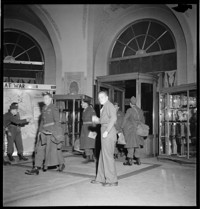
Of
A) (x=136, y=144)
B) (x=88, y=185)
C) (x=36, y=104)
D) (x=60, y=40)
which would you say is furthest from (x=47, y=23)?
(x=88, y=185)

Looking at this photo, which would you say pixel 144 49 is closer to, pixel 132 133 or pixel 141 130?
pixel 141 130

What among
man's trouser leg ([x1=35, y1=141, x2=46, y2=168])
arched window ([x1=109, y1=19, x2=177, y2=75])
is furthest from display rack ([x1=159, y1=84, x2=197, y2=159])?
man's trouser leg ([x1=35, y1=141, x2=46, y2=168])

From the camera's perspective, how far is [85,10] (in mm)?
10180

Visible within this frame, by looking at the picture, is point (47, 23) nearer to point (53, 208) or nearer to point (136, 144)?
point (136, 144)

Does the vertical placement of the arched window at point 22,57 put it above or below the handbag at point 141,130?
above

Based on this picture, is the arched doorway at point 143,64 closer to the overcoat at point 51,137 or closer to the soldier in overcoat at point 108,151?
the overcoat at point 51,137

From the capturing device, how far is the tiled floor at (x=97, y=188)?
13.6 ft

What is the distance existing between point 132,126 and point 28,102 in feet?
10.8

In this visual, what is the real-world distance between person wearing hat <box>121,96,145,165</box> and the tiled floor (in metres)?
0.50

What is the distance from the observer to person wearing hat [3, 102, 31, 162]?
24.6 feet

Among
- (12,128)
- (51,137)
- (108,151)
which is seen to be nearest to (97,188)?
(108,151)

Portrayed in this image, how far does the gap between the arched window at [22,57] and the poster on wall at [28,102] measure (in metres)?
3.19

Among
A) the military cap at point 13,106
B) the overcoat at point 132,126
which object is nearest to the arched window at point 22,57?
the military cap at point 13,106

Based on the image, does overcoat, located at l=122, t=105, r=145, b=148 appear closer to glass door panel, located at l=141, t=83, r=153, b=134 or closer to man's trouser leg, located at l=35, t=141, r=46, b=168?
glass door panel, located at l=141, t=83, r=153, b=134
